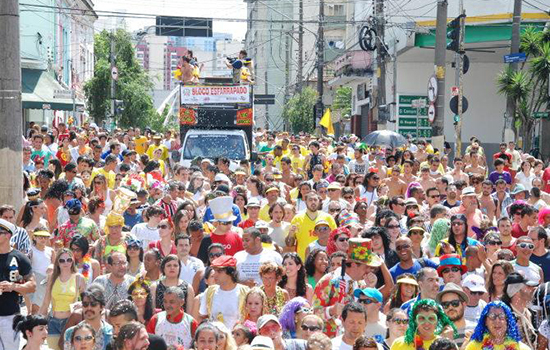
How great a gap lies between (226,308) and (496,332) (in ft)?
8.47

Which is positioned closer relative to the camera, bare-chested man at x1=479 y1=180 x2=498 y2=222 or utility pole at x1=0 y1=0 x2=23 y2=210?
utility pole at x1=0 y1=0 x2=23 y2=210

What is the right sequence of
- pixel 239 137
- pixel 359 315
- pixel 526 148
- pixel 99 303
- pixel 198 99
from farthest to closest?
pixel 526 148 → pixel 198 99 → pixel 239 137 → pixel 99 303 → pixel 359 315

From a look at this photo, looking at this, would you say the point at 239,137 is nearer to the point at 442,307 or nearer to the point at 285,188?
the point at 285,188

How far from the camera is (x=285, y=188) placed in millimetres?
16531

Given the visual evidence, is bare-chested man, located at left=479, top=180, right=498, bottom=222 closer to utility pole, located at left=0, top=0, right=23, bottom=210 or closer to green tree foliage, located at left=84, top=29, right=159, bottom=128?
utility pole, located at left=0, top=0, right=23, bottom=210

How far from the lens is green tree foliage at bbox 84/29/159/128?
5822 cm

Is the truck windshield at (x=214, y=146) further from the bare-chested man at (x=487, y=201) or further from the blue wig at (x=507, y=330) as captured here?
the blue wig at (x=507, y=330)

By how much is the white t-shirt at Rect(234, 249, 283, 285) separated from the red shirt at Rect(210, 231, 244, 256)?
799 mm

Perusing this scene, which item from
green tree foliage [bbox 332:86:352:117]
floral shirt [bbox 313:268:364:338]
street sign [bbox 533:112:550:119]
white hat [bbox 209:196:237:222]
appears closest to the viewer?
floral shirt [bbox 313:268:364:338]

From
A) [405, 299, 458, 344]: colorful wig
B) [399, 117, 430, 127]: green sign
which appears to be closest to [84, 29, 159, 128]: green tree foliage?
[399, 117, 430, 127]: green sign

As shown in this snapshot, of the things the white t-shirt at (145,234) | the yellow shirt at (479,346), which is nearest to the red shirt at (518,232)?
the white t-shirt at (145,234)

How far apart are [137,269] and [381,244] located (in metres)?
2.49

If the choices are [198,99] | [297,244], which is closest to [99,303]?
[297,244]

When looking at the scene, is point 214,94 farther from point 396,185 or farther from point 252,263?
point 252,263
